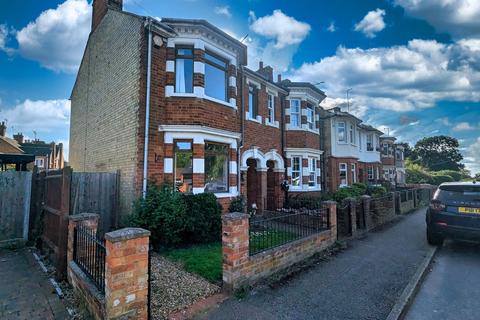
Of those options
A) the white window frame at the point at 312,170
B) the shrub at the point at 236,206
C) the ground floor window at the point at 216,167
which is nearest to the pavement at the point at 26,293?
the ground floor window at the point at 216,167

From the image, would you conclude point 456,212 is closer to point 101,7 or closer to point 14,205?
point 14,205

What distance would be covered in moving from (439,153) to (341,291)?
8633 centimetres

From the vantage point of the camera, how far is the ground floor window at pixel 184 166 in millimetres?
8805

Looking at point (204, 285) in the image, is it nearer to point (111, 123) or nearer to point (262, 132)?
point (111, 123)

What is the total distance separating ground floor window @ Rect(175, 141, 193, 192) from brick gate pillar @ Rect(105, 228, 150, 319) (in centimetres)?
518

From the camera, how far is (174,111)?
871 cm

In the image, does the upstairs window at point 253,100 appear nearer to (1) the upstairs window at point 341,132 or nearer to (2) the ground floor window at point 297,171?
(2) the ground floor window at point 297,171

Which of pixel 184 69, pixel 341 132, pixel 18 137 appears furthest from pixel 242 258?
pixel 18 137

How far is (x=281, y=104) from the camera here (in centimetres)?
1421

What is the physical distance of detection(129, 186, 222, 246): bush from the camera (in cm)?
709

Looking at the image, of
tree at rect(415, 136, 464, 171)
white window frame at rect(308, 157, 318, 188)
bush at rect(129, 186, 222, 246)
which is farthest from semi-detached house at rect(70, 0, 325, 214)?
tree at rect(415, 136, 464, 171)

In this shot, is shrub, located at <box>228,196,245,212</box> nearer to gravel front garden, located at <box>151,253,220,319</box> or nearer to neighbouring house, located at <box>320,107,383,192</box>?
gravel front garden, located at <box>151,253,220,319</box>

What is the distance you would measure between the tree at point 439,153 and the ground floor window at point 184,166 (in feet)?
262

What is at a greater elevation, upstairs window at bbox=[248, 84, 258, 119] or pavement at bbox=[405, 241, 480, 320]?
upstairs window at bbox=[248, 84, 258, 119]
